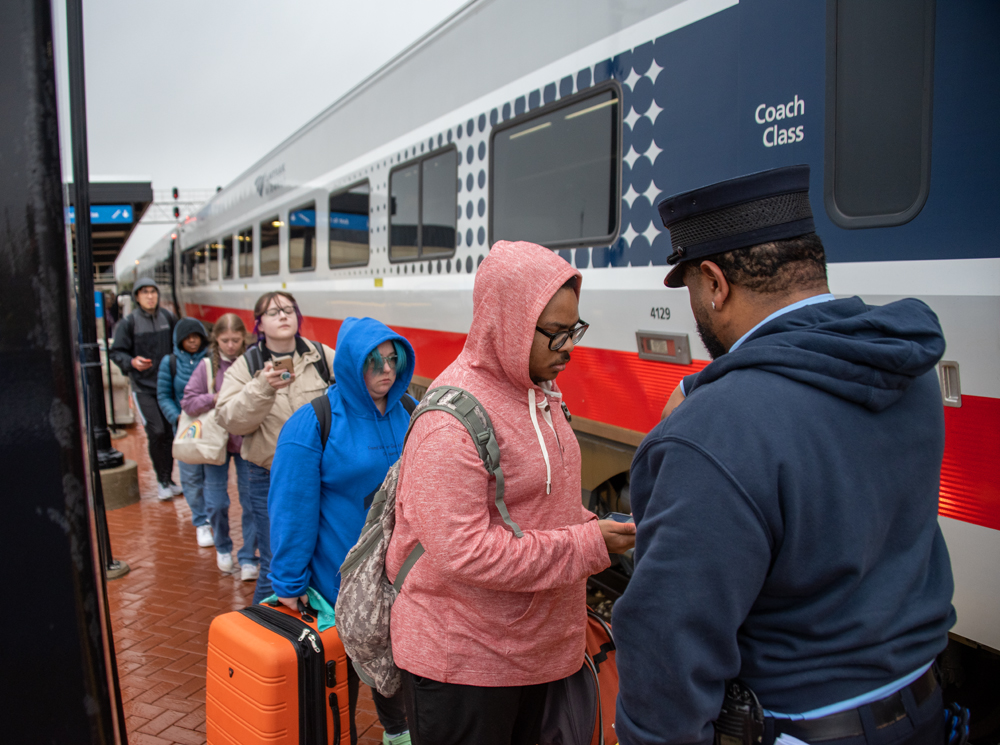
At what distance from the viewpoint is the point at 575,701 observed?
2.10m

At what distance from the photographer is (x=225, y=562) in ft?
17.7

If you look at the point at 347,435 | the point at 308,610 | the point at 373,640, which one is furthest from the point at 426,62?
the point at 373,640

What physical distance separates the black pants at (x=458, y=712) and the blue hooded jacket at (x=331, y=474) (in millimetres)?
828

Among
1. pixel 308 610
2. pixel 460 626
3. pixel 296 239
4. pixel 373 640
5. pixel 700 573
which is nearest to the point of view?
pixel 700 573

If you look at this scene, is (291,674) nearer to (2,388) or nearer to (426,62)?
(2,388)

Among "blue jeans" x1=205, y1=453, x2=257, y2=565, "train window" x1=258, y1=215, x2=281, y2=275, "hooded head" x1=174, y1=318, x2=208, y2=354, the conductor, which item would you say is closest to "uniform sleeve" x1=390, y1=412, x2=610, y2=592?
the conductor

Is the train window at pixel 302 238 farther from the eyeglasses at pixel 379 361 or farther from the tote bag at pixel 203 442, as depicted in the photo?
the eyeglasses at pixel 379 361

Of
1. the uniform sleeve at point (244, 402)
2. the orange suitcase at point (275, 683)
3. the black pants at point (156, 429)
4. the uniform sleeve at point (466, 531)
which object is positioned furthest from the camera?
the black pants at point (156, 429)

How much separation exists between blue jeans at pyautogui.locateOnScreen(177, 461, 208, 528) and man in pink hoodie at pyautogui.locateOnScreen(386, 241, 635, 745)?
425cm

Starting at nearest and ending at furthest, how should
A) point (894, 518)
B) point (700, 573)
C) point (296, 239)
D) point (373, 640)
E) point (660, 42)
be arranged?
point (700, 573) < point (894, 518) < point (373, 640) < point (660, 42) < point (296, 239)

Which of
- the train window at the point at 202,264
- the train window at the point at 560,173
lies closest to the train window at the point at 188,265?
the train window at the point at 202,264

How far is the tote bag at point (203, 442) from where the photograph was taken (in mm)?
4992

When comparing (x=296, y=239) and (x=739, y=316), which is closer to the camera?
(x=739, y=316)

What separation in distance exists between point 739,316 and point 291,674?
1.80 metres
